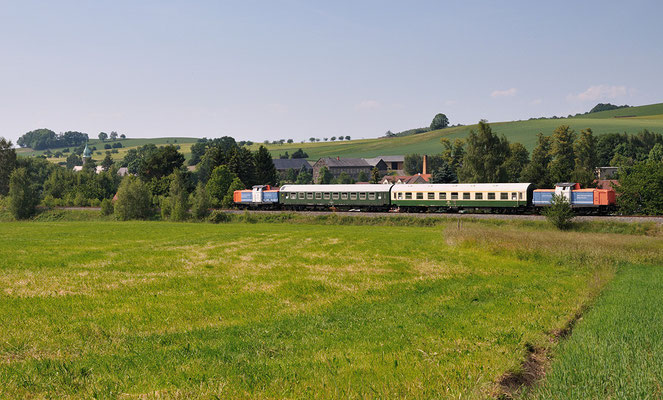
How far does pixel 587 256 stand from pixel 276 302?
20.7 meters

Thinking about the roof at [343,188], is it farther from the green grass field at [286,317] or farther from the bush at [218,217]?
the green grass field at [286,317]

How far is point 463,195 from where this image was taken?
5516 centimetres

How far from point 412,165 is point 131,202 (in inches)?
5144

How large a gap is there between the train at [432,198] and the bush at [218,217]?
784 cm

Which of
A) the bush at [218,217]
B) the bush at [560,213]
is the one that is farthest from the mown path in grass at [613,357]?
the bush at [218,217]

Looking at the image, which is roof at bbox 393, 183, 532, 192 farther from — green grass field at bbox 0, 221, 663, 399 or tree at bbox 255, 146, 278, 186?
tree at bbox 255, 146, 278, 186

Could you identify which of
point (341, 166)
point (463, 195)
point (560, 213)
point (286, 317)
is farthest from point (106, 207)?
point (341, 166)

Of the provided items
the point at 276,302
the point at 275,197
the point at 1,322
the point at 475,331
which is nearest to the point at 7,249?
the point at 1,322

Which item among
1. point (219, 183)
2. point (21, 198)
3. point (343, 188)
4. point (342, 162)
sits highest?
point (342, 162)

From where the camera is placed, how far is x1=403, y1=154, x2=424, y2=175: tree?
7274 inches

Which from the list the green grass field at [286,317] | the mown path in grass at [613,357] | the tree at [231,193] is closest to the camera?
the mown path in grass at [613,357]

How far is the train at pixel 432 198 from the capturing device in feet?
165

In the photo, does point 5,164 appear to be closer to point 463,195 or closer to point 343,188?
point 343,188

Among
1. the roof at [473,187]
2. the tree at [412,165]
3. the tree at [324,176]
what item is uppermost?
the tree at [412,165]
